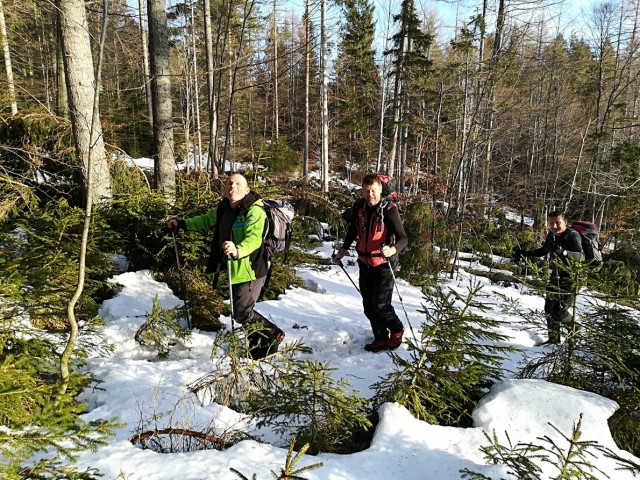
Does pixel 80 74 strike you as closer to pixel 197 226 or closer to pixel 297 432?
pixel 197 226

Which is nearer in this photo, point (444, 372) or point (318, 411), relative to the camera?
point (318, 411)

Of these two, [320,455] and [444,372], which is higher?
[444,372]

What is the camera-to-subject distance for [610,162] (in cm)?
1945

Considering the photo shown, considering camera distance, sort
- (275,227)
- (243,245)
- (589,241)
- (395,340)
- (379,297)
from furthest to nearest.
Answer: (589,241), (395,340), (379,297), (275,227), (243,245)

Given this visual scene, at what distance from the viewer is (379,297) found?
14.3 ft

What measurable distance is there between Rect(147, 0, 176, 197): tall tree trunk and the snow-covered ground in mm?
2704

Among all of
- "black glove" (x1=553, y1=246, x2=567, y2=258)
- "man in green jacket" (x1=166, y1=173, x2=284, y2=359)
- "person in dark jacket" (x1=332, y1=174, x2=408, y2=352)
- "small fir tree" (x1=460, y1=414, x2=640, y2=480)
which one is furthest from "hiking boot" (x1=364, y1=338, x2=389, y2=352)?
"black glove" (x1=553, y1=246, x2=567, y2=258)

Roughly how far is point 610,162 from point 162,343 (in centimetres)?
2331

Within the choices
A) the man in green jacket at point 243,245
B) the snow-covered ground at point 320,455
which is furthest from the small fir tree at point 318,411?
the man in green jacket at point 243,245

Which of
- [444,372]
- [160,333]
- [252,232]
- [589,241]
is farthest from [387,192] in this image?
[589,241]

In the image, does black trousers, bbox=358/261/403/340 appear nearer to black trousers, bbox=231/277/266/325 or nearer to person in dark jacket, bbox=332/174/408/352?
person in dark jacket, bbox=332/174/408/352

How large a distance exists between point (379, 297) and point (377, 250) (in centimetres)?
56

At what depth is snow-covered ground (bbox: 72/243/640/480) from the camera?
217cm

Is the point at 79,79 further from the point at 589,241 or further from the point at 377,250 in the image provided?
the point at 589,241
